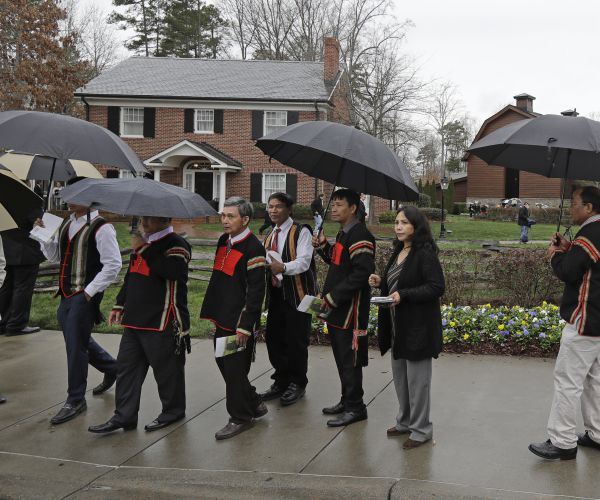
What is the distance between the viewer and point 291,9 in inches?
1567

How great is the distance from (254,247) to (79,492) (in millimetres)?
2069

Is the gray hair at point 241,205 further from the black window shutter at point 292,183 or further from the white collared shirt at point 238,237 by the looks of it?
the black window shutter at point 292,183

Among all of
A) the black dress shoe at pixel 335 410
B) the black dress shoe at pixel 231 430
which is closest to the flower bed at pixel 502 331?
the black dress shoe at pixel 335 410

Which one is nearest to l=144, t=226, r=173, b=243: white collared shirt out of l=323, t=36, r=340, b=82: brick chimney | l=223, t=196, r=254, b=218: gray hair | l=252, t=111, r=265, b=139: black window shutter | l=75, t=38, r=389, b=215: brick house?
l=223, t=196, r=254, b=218: gray hair

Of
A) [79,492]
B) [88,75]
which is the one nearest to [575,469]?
[79,492]

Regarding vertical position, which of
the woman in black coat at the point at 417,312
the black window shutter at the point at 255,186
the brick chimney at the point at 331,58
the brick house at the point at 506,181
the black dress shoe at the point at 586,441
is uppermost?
the brick chimney at the point at 331,58

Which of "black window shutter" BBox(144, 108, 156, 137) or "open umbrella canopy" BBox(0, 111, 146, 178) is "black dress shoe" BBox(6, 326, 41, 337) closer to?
"open umbrella canopy" BBox(0, 111, 146, 178)

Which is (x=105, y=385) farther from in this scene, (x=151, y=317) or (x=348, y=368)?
(x=348, y=368)

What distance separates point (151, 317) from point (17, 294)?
4424 mm

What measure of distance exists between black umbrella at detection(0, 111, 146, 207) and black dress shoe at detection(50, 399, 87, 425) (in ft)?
6.73

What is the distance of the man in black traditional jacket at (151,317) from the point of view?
16.8ft

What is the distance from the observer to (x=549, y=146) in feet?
14.4

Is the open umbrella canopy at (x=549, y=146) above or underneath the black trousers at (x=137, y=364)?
above

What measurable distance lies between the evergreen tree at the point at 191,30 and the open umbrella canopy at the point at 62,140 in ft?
162
